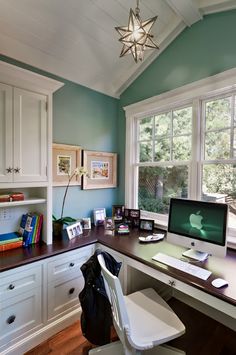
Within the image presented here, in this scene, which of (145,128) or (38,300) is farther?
(145,128)

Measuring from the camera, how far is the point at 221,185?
77.5 inches

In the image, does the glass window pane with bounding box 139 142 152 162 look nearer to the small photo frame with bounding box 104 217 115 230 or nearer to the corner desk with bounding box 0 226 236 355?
the small photo frame with bounding box 104 217 115 230

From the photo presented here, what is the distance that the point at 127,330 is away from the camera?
116 cm

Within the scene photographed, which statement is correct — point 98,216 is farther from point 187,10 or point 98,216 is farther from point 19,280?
point 187,10

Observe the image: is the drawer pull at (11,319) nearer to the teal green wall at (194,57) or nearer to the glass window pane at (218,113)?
the glass window pane at (218,113)

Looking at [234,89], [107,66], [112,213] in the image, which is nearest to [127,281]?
[112,213]

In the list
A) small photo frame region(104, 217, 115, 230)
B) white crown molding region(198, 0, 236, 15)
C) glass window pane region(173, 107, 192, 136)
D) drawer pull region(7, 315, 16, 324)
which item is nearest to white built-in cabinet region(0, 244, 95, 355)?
drawer pull region(7, 315, 16, 324)

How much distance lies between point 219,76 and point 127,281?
203 cm

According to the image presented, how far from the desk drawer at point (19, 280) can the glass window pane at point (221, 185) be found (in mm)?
1717

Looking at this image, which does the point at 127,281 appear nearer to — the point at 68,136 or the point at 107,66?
the point at 68,136

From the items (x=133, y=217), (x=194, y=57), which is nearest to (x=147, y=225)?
(x=133, y=217)

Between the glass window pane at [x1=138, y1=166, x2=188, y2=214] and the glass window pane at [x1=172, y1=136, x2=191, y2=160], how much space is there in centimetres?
12

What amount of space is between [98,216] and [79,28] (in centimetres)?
203

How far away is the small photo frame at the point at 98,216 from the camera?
100 inches
